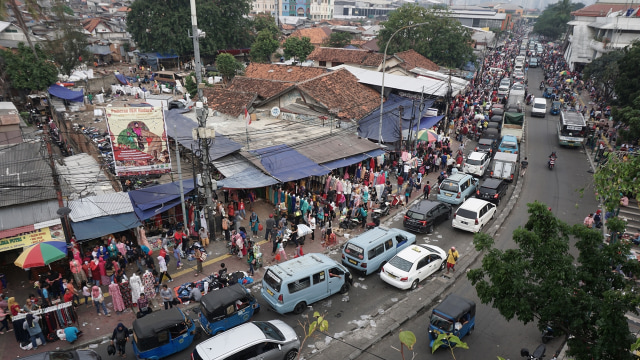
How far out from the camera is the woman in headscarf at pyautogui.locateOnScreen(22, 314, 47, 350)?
1116 cm

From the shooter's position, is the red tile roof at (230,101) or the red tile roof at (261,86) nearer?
the red tile roof at (230,101)

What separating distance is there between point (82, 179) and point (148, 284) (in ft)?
28.6

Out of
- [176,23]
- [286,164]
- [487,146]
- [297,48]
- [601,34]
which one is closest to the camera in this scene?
[286,164]

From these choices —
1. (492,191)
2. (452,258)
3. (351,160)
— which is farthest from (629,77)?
(452,258)

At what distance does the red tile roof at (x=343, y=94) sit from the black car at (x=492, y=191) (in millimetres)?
9366

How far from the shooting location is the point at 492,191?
21.6 meters

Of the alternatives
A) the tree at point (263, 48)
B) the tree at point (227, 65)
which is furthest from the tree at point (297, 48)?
the tree at point (227, 65)

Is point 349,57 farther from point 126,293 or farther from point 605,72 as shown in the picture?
point 126,293

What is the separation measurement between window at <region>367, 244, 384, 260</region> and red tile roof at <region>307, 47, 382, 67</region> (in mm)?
30289

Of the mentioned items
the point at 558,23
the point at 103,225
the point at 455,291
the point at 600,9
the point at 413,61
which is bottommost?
the point at 455,291

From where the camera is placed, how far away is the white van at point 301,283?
41.1 feet

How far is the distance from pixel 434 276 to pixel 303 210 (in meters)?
6.75

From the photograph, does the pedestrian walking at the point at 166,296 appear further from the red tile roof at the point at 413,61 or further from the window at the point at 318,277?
the red tile roof at the point at 413,61

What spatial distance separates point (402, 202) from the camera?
860 inches
